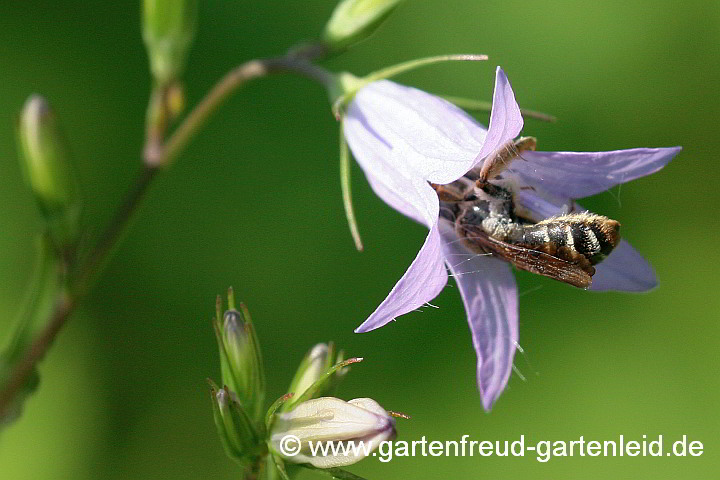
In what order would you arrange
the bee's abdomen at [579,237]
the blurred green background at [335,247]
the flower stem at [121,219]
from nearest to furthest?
the bee's abdomen at [579,237], the flower stem at [121,219], the blurred green background at [335,247]

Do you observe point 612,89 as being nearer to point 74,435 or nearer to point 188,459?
point 188,459

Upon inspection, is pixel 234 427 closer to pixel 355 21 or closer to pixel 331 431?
pixel 331 431

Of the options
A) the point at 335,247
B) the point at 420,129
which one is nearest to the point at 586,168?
the point at 420,129

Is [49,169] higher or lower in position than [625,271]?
higher

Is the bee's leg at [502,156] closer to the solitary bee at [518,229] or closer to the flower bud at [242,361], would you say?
the solitary bee at [518,229]

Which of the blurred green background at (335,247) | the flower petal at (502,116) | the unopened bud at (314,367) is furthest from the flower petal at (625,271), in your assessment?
the blurred green background at (335,247)
